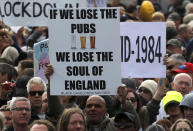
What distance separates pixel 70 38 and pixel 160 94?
6.42ft

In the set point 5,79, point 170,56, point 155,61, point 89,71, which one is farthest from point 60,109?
point 170,56

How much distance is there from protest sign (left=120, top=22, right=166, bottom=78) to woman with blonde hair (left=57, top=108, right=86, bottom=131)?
1.83 meters

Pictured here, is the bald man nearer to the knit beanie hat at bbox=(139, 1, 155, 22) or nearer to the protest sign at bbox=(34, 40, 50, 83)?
the protest sign at bbox=(34, 40, 50, 83)

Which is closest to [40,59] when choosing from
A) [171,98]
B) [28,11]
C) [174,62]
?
[28,11]

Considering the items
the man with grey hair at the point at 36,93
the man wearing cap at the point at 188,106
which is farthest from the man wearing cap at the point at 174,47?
the man wearing cap at the point at 188,106

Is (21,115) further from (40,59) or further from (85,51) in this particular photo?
(40,59)

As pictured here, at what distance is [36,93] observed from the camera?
36.9 ft

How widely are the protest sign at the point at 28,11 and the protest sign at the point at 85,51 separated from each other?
3664mm

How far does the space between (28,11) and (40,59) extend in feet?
5.97

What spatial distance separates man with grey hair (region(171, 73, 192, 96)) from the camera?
11984mm

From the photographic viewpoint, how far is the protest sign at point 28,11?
13812 millimetres

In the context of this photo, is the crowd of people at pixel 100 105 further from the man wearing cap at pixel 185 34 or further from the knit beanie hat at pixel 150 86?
the man wearing cap at pixel 185 34

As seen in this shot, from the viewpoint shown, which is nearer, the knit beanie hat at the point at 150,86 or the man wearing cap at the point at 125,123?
the man wearing cap at the point at 125,123

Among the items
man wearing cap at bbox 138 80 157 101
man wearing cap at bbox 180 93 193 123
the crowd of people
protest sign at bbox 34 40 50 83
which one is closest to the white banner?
the crowd of people
